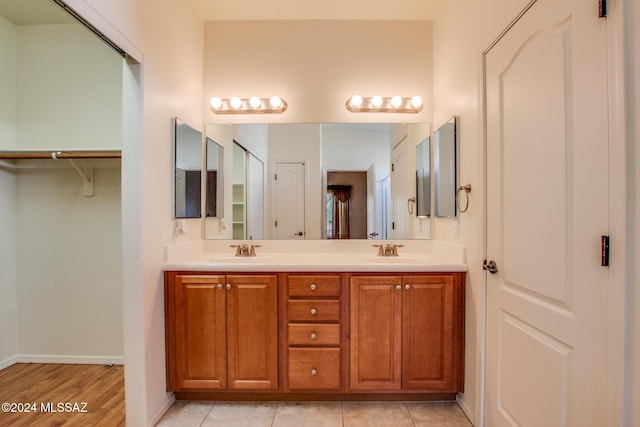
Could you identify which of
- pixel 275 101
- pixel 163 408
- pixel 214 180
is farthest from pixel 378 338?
pixel 275 101

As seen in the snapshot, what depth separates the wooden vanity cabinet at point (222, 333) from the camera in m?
1.79

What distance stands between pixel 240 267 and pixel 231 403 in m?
0.90

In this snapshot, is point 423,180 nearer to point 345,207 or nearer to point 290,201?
point 345,207

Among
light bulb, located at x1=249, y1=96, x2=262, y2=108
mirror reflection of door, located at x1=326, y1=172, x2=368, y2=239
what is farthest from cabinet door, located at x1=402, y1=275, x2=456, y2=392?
light bulb, located at x1=249, y1=96, x2=262, y2=108

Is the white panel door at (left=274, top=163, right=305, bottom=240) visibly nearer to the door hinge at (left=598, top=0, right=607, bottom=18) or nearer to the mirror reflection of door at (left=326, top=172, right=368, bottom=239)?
the mirror reflection of door at (left=326, top=172, right=368, bottom=239)

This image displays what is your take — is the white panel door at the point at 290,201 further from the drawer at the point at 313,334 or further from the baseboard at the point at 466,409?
the baseboard at the point at 466,409

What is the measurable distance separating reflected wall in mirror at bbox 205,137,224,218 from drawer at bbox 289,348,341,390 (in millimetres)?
1242

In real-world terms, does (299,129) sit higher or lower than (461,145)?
higher

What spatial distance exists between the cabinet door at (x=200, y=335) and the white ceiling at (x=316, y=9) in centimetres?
200

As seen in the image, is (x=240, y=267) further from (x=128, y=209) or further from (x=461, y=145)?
(x=461, y=145)

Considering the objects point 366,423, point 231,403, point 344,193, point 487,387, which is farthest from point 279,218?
point 487,387

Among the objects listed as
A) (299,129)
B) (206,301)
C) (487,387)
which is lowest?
(487,387)

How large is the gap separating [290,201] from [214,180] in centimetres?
64

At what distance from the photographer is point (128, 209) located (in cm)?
155
